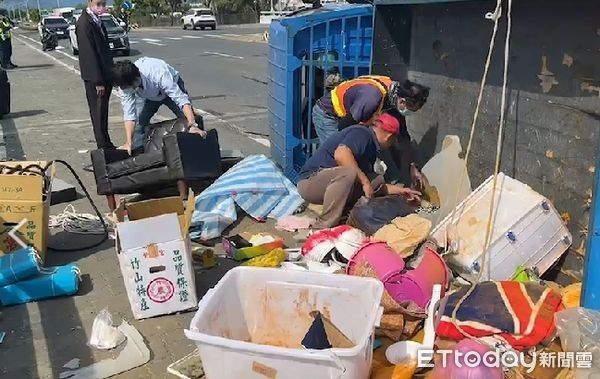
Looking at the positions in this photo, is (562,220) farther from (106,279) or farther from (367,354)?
(106,279)

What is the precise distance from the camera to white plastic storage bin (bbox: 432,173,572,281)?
3.63 meters

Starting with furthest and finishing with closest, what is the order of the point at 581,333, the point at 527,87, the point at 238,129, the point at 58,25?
the point at 58,25 → the point at 238,129 → the point at 527,87 → the point at 581,333

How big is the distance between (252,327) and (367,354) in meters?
0.73

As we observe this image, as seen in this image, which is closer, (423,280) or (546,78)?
(423,280)

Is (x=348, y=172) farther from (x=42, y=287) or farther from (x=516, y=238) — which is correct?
(x=42, y=287)

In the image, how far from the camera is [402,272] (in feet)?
11.1

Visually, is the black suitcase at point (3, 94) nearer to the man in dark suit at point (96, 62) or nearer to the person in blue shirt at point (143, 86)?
the man in dark suit at point (96, 62)

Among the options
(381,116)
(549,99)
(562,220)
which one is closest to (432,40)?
(381,116)

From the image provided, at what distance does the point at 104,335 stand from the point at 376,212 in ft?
6.34

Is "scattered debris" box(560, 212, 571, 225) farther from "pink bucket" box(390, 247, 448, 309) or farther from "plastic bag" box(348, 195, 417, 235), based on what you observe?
"plastic bag" box(348, 195, 417, 235)

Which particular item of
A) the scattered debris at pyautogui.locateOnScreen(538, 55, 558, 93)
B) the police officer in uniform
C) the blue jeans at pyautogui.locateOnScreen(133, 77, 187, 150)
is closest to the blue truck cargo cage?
the blue jeans at pyautogui.locateOnScreen(133, 77, 187, 150)

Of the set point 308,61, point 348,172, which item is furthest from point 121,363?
point 308,61

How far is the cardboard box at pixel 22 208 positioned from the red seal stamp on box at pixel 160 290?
1124 millimetres

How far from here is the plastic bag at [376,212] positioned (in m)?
4.24
